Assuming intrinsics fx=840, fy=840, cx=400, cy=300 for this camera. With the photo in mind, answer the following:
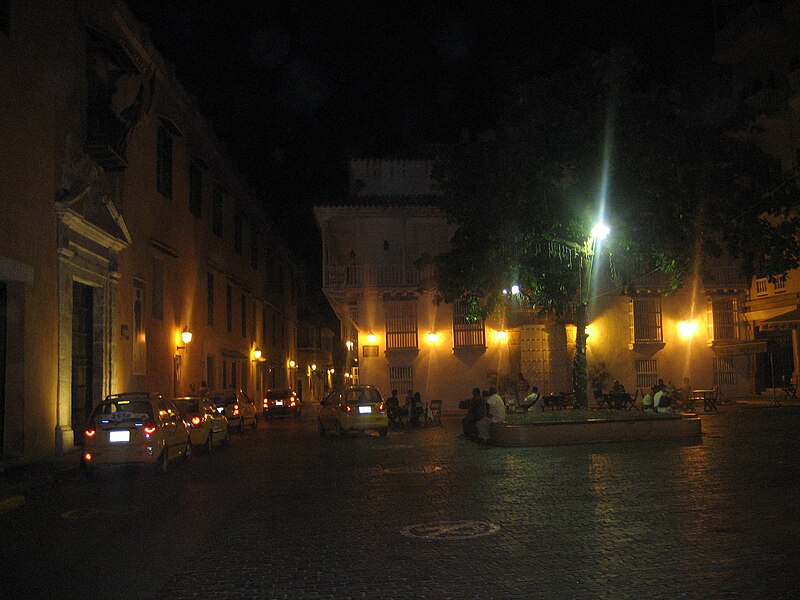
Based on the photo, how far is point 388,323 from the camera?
109 ft

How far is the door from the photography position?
811 inches

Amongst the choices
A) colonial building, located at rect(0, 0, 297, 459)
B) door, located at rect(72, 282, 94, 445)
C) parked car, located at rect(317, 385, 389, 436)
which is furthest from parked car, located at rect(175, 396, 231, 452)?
parked car, located at rect(317, 385, 389, 436)

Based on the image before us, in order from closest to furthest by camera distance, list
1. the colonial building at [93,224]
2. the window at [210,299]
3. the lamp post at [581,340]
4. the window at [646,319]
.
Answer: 1. the colonial building at [93,224]
2. the lamp post at [581,340]
3. the window at [210,299]
4. the window at [646,319]

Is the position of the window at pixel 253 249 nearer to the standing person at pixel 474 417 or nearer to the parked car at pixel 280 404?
the parked car at pixel 280 404

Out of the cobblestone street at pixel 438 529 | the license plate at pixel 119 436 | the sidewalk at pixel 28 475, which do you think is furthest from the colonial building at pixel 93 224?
the cobblestone street at pixel 438 529

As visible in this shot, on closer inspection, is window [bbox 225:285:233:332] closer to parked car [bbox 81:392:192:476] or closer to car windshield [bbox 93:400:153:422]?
car windshield [bbox 93:400:153:422]

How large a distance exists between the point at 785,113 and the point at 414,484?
2753 centimetres

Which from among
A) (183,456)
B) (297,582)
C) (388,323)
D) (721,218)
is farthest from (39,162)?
(388,323)

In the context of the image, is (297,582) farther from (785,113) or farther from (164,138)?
(785,113)

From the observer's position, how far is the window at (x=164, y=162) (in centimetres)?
2734

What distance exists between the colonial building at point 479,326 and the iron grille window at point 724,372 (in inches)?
1.6

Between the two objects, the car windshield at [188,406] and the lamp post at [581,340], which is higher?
the lamp post at [581,340]

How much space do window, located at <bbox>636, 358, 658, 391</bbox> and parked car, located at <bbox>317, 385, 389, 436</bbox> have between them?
47.1 ft

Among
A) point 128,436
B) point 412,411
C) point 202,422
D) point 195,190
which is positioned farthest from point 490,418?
point 195,190
